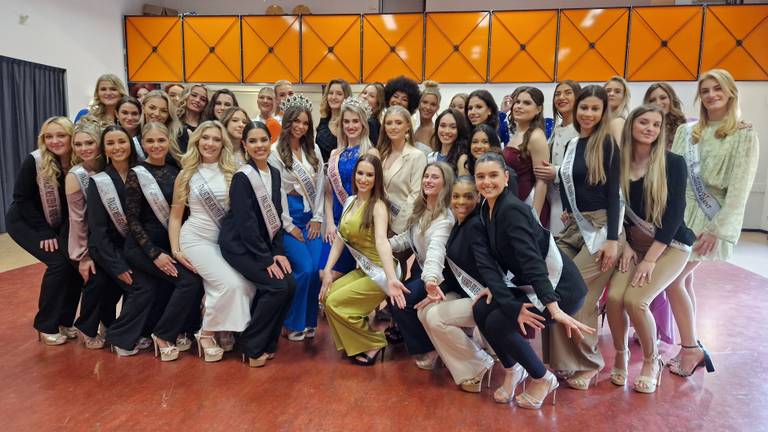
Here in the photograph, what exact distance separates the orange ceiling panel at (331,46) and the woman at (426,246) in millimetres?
5832

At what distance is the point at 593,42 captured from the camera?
24.3ft

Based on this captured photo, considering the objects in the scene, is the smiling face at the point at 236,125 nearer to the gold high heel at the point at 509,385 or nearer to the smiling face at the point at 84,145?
the smiling face at the point at 84,145

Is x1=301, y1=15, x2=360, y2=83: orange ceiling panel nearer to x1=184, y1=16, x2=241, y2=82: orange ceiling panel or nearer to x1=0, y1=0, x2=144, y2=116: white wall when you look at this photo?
x1=184, y1=16, x2=241, y2=82: orange ceiling panel

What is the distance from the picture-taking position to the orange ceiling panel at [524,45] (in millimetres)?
7539

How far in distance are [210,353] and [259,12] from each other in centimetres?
797

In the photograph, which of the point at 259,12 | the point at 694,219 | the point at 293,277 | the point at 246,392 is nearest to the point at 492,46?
the point at 259,12

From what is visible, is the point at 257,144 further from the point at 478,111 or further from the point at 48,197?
the point at 478,111

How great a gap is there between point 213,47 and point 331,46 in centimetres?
200

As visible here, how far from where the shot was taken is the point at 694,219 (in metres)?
2.77

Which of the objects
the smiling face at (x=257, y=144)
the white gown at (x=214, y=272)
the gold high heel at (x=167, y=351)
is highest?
the smiling face at (x=257, y=144)

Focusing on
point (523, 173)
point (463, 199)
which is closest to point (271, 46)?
point (523, 173)

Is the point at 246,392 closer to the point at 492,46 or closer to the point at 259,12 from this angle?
the point at 492,46

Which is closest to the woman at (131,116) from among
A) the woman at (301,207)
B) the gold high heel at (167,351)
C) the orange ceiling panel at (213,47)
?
the woman at (301,207)

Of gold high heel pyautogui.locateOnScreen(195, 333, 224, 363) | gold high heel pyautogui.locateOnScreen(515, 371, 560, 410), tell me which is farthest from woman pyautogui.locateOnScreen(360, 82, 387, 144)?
gold high heel pyautogui.locateOnScreen(515, 371, 560, 410)
